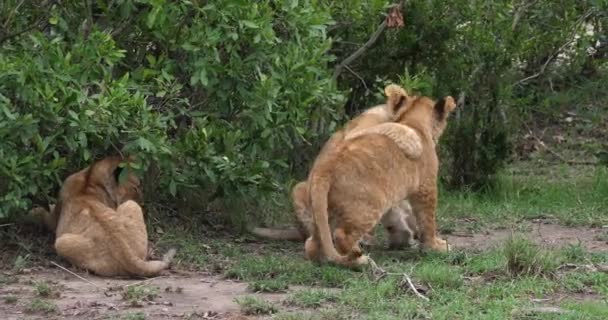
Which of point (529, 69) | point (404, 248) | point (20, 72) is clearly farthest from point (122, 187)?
point (529, 69)

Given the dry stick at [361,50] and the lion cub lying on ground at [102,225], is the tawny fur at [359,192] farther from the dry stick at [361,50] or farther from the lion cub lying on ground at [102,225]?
the dry stick at [361,50]

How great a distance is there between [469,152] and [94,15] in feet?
13.7

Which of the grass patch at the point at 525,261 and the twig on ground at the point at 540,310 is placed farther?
the grass patch at the point at 525,261

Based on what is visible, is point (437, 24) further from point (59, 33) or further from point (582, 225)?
point (59, 33)

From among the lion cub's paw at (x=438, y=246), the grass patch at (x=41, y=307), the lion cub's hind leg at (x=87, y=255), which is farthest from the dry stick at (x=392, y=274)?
the grass patch at (x=41, y=307)

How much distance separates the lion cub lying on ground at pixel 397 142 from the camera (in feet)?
29.7

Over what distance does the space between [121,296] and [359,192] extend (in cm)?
185

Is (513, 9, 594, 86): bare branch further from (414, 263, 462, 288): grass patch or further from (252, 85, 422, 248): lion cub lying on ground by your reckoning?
(414, 263, 462, 288): grass patch

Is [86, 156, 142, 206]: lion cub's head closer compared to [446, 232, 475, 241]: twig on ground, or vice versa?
[86, 156, 142, 206]: lion cub's head

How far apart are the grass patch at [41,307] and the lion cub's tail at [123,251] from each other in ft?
3.36

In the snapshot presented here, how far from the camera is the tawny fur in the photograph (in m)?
8.41

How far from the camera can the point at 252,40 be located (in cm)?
895

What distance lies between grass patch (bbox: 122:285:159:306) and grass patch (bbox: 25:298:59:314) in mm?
447

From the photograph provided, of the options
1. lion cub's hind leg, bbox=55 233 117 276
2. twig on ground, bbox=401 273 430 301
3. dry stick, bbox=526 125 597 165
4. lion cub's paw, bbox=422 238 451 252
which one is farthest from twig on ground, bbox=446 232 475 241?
dry stick, bbox=526 125 597 165
